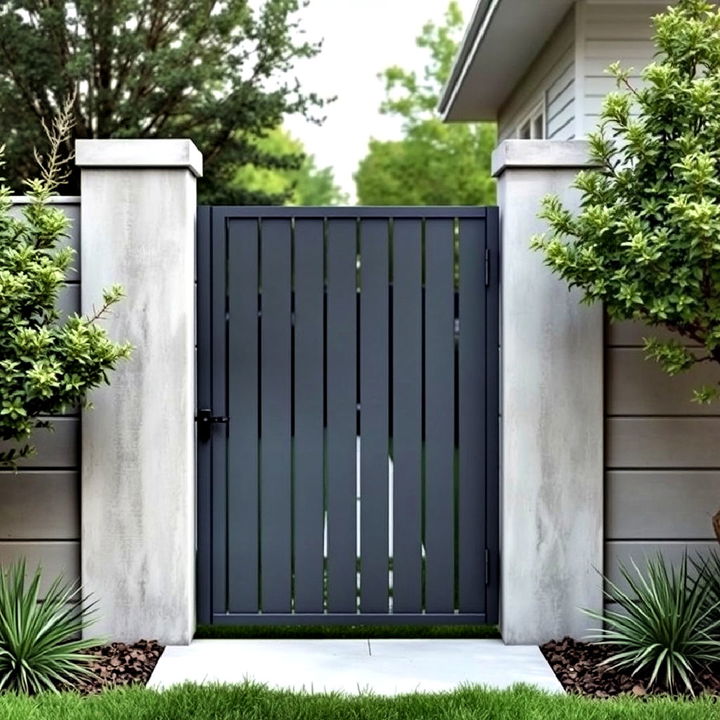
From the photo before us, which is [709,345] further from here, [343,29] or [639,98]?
[343,29]

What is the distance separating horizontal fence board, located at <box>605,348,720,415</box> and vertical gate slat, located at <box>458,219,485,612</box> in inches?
24.1

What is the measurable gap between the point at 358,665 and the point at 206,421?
1351mm

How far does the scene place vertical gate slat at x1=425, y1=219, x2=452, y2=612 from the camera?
5594 mm

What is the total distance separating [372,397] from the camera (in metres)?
5.61

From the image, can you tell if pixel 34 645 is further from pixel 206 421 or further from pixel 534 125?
pixel 534 125

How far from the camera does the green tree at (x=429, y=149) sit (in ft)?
89.9

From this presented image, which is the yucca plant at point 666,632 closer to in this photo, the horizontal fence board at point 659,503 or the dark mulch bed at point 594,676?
the dark mulch bed at point 594,676

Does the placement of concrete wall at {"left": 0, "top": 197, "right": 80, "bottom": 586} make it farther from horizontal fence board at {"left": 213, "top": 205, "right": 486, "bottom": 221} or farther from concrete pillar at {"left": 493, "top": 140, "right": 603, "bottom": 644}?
concrete pillar at {"left": 493, "top": 140, "right": 603, "bottom": 644}

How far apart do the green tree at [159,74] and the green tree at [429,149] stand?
955 cm

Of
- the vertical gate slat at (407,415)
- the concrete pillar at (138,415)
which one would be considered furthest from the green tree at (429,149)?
the concrete pillar at (138,415)

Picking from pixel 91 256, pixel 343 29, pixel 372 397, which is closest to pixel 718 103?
pixel 372 397

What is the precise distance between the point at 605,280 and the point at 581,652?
172 cm

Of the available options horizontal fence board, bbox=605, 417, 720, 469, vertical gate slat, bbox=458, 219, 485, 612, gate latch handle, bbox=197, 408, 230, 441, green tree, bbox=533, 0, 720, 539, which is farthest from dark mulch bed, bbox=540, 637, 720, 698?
gate latch handle, bbox=197, 408, 230, 441

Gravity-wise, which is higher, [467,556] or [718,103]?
[718,103]
